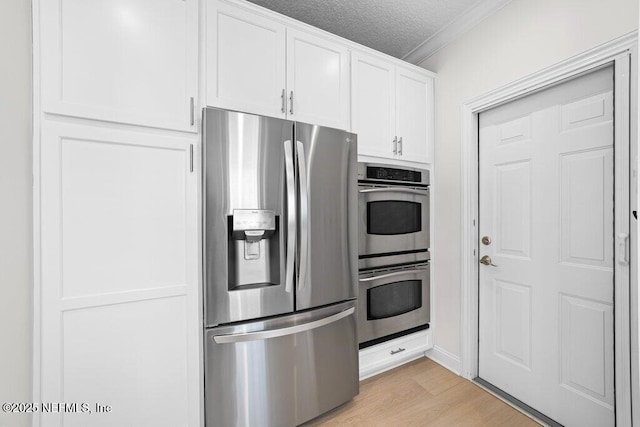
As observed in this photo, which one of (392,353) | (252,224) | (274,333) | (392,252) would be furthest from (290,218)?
(392,353)

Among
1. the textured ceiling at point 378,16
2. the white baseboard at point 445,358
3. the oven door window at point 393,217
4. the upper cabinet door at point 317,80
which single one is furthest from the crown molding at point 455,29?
the white baseboard at point 445,358

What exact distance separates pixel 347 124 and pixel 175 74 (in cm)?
105

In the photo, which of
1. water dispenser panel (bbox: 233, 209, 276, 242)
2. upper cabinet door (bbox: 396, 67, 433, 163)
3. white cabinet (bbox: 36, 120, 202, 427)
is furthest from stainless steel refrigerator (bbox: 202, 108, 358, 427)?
upper cabinet door (bbox: 396, 67, 433, 163)

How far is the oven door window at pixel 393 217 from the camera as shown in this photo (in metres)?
2.05

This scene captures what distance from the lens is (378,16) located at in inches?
82.4

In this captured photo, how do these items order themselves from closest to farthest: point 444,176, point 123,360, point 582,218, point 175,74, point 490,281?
1. point 123,360
2. point 175,74
3. point 582,218
4. point 490,281
5. point 444,176

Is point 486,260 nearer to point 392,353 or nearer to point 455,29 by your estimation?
point 392,353

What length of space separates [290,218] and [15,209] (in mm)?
1177

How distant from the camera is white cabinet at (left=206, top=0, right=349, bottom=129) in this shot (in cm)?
149

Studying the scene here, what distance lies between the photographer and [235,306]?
145 centimetres

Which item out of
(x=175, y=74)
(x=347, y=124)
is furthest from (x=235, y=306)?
(x=347, y=124)

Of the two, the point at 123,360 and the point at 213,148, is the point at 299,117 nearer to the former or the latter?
the point at 213,148

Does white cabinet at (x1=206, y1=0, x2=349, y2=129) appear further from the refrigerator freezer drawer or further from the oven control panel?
the refrigerator freezer drawer

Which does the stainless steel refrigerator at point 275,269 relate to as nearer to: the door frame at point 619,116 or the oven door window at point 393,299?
the oven door window at point 393,299
